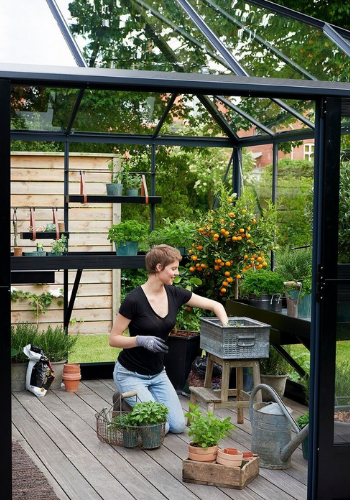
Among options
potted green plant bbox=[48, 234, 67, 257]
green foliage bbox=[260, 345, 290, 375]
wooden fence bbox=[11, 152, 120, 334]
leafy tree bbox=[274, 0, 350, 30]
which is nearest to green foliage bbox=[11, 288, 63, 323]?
wooden fence bbox=[11, 152, 120, 334]

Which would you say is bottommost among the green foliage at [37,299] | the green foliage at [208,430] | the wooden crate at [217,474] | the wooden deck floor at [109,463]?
the wooden deck floor at [109,463]

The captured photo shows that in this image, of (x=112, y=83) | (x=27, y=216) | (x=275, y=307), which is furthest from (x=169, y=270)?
(x=27, y=216)

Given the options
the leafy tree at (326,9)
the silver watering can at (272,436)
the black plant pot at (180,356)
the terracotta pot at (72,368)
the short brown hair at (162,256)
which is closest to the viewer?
the silver watering can at (272,436)

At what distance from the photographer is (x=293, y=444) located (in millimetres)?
4355

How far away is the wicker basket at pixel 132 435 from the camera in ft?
15.9

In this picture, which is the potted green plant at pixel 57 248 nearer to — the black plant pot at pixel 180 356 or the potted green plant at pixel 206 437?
the black plant pot at pixel 180 356

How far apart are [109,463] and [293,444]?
110cm

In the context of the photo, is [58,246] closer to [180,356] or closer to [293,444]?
[180,356]

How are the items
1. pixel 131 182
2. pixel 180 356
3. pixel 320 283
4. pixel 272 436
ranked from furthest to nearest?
pixel 131 182, pixel 180 356, pixel 272 436, pixel 320 283

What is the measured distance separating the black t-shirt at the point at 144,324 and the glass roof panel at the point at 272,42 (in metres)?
1.62

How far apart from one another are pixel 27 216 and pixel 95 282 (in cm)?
110

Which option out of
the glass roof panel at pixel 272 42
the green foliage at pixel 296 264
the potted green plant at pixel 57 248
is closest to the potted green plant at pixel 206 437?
the green foliage at pixel 296 264

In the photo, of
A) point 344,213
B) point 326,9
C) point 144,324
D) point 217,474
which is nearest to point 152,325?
point 144,324

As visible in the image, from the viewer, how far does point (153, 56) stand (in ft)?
17.2
